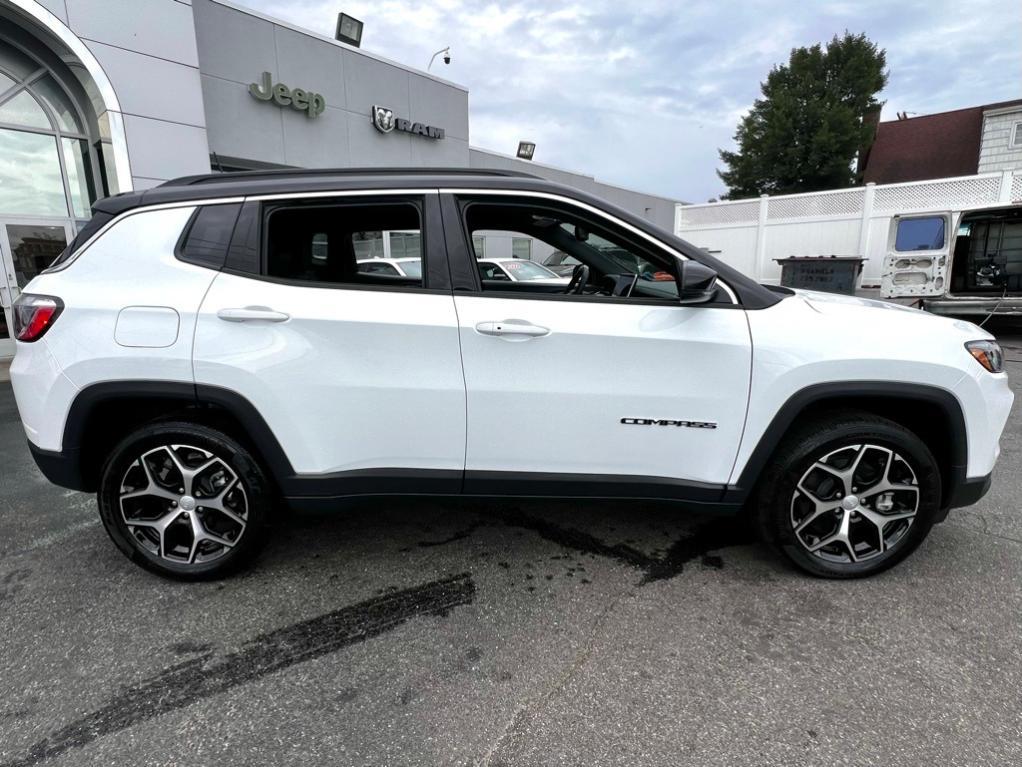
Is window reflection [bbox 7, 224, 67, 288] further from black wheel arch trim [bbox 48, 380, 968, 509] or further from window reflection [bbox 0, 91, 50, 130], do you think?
black wheel arch trim [bbox 48, 380, 968, 509]

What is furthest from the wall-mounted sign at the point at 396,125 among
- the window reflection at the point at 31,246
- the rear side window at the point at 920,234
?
the rear side window at the point at 920,234

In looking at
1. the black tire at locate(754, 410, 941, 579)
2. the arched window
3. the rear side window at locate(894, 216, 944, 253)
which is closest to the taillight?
the black tire at locate(754, 410, 941, 579)

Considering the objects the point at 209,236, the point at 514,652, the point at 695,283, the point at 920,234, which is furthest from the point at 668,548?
the point at 920,234

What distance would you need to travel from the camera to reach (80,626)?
2.45m

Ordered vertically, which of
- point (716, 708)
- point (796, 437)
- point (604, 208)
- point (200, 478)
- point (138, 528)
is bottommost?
point (716, 708)

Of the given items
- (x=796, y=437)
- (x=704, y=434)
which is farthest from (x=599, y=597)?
(x=796, y=437)

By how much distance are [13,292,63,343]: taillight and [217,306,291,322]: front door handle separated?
2.46ft

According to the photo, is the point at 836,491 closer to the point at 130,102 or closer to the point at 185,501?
the point at 185,501

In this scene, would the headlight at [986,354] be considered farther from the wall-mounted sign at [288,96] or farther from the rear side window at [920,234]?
the wall-mounted sign at [288,96]

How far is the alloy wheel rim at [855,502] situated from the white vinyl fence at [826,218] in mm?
13295

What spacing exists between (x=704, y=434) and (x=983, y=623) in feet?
4.52

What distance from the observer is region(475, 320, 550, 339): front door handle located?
242cm

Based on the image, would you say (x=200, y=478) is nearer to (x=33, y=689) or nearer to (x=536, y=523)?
(x=33, y=689)

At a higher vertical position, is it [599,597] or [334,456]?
[334,456]
